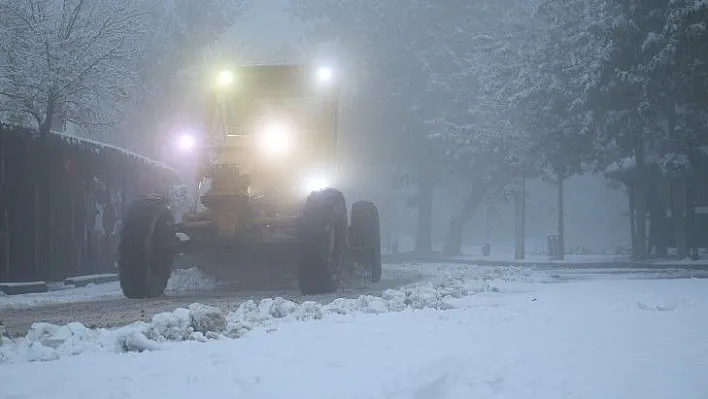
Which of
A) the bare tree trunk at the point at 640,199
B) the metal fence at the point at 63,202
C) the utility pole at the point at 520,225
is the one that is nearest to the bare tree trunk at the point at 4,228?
the metal fence at the point at 63,202

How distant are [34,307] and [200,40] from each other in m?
35.0

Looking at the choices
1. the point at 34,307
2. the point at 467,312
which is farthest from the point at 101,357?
the point at 34,307

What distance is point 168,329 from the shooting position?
5.71 metres

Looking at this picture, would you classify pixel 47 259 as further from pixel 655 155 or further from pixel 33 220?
pixel 655 155

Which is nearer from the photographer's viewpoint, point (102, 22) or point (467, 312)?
point (467, 312)

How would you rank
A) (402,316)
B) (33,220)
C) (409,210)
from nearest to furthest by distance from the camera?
(402,316) → (33,220) → (409,210)

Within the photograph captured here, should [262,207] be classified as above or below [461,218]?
below

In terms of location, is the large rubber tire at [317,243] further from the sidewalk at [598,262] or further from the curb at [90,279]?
the sidewalk at [598,262]

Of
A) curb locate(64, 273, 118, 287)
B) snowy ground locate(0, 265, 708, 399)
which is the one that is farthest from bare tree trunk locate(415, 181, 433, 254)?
snowy ground locate(0, 265, 708, 399)

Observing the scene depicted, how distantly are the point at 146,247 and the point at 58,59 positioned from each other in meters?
10.1

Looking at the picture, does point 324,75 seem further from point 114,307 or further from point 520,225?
point 520,225

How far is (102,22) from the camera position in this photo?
2169cm

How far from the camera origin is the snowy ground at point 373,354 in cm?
398

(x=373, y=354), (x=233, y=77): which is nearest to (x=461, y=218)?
(x=233, y=77)
